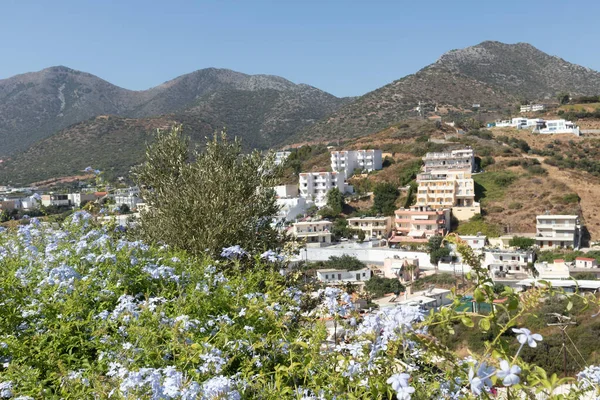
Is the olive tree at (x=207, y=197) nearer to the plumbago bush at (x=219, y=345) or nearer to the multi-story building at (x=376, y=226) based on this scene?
the plumbago bush at (x=219, y=345)

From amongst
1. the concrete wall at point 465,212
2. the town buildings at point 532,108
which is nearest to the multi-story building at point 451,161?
the concrete wall at point 465,212

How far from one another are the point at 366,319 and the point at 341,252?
37625 mm

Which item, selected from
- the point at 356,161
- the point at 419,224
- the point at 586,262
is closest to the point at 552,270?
the point at 586,262

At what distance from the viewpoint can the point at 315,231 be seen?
1716 inches

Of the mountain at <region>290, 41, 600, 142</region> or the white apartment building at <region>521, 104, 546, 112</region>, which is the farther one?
the mountain at <region>290, 41, 600, 142</region>

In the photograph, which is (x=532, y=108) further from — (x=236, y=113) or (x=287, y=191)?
(x=236, y=113)

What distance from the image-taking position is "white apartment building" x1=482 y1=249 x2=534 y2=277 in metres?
34.1

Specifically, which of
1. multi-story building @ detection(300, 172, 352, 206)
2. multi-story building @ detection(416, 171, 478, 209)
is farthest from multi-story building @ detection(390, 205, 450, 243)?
multi-story building @ detection(300, 172, 352, 206)

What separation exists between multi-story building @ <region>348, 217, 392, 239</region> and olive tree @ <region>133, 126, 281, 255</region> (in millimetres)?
36572

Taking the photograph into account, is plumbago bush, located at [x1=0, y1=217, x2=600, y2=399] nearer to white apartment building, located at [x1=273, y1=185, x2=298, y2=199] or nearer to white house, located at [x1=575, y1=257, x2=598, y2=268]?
white house, located at [x1=575, y1=257, x2=598, y2=268]

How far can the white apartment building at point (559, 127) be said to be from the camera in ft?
219

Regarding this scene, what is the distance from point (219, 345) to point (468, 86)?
118087 mm

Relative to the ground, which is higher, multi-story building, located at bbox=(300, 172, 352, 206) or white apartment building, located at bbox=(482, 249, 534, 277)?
multi-story building, located at bbox=(300, 172, 352, 206)

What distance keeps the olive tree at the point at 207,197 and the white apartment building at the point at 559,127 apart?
6955cm
